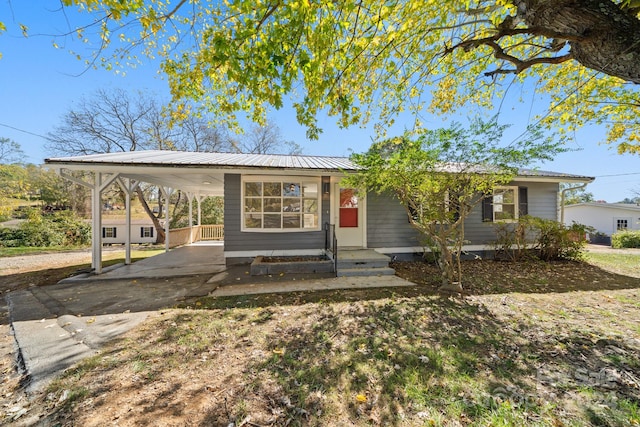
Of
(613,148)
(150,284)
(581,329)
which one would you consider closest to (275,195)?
(150,284)

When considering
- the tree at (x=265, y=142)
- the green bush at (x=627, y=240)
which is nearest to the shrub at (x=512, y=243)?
the green bush at (x=627, y=240)

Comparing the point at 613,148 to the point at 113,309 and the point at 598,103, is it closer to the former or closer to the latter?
the point at 598,103

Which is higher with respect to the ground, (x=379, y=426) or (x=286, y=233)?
(x=286, y=233)

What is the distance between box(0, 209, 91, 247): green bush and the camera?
45.8 ft

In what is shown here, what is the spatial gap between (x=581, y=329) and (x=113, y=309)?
743 centimetres

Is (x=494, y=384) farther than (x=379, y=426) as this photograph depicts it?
Yes

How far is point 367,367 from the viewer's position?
2.57 m

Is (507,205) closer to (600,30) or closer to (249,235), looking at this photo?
(600,30)

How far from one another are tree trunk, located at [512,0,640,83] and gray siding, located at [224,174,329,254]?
583 cm

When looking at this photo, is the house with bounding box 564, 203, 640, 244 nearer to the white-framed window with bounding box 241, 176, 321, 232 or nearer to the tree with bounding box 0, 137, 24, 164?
the white-framed window with bounding box 241, 176, 321, 232

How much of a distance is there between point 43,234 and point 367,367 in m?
20.4

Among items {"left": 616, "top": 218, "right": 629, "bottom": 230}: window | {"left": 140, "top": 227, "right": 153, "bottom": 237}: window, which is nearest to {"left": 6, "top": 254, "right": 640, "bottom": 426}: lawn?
{"left": 140, "top": 227, "right": 153, "bottom": 237}: window

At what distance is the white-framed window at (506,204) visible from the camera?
8867 mm

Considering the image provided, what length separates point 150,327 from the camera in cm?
353
